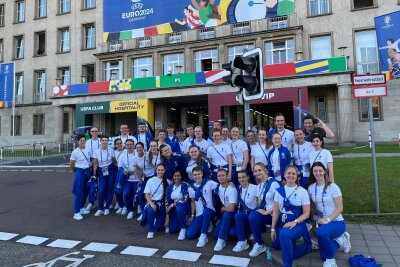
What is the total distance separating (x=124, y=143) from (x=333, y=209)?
513 cm

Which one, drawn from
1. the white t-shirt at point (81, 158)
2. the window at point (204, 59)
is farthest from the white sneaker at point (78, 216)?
the window at point (204, 59)

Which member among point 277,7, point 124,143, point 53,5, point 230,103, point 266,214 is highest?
point 53,5

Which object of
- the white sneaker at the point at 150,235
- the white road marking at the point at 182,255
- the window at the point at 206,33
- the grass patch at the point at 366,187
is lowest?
the white road marking at the point at 182,255

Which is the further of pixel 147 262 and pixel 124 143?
pixel 124 143

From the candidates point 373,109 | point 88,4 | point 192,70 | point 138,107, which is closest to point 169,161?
point 138,107

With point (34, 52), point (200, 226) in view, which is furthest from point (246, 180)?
point (34, 52)

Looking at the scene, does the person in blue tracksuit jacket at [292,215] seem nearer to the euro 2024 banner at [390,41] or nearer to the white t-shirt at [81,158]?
the white t-shirt at [81,158]

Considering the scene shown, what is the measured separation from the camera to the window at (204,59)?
27781mm

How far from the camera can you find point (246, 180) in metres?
5.34

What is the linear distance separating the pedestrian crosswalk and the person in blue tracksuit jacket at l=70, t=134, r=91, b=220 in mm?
1491

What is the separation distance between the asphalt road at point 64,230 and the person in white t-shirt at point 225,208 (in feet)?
0.48

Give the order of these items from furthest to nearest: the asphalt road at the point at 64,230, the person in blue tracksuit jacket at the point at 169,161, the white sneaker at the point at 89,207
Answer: the white sneaker at the point at 89,207 < the person in blue tracksuit jacket at the point at 169,161 < the asphalt road at the point at 64,230

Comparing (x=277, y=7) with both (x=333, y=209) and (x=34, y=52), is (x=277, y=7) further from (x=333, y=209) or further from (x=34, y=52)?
(x=34, y=52)

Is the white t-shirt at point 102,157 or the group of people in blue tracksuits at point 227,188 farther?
the white t-shirt at point 102,157
